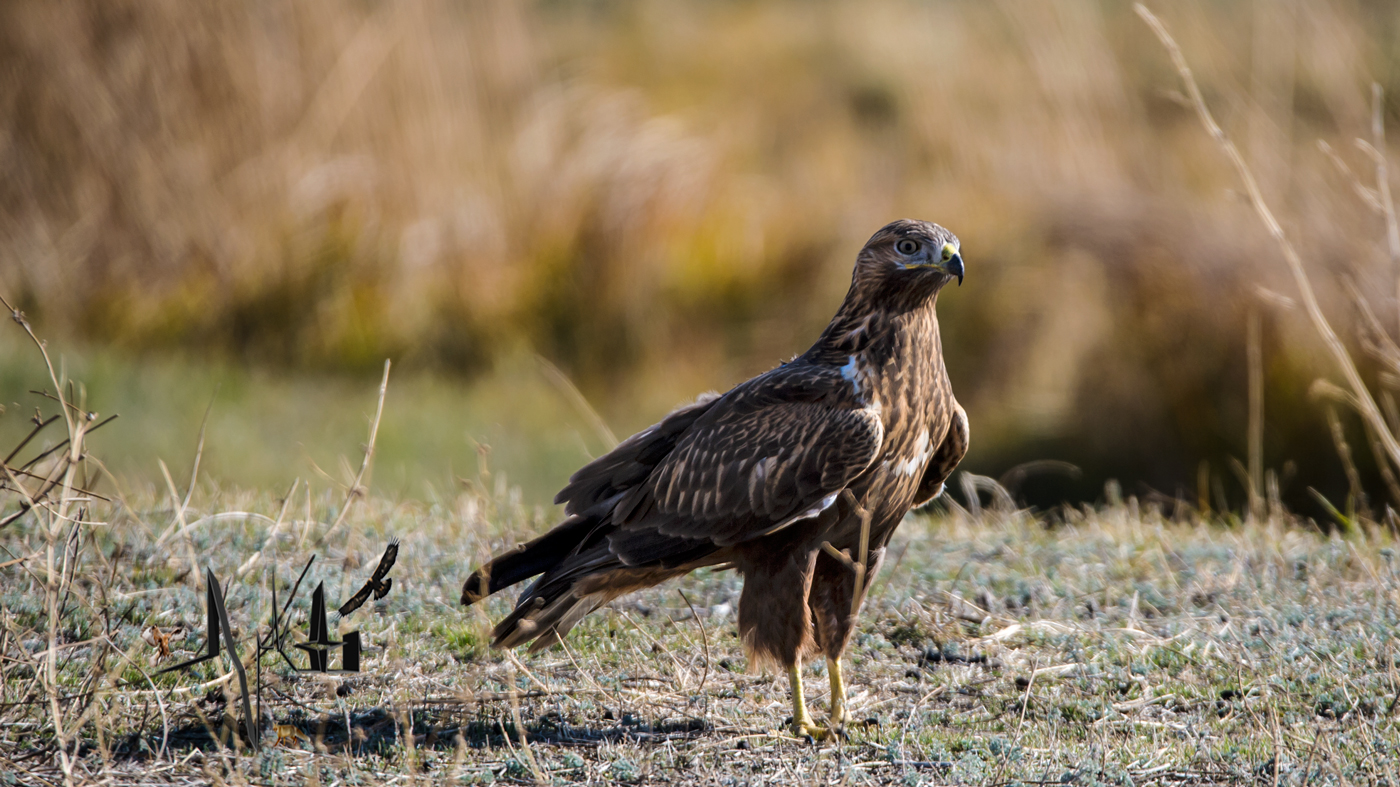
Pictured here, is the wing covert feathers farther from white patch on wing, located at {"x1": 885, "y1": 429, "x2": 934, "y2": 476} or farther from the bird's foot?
the bird's foot

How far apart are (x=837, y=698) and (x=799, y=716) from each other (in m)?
0.12

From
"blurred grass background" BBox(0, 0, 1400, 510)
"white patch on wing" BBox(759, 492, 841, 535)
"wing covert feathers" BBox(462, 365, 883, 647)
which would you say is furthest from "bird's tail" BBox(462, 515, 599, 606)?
"blurred grass background" BBox(0, 0, 1400, 510)

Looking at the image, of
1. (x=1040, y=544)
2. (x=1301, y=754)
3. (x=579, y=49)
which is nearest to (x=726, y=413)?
(x=1301, y=754)

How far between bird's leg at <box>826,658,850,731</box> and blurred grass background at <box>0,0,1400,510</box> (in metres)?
4.68

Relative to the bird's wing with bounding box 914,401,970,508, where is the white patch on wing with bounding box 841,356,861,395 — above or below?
above

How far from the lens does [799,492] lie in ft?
11.0

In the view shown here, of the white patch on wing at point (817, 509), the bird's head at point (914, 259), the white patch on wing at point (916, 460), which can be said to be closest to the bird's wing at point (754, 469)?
the white patch on wing at point (817, 509)

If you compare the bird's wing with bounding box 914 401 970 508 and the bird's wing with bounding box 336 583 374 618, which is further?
the bird's wing with bounding box 914 401 970 508

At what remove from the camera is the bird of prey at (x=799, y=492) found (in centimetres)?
338

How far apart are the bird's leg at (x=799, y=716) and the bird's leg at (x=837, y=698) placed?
0.04 m

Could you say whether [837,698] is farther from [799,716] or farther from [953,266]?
[953,266]

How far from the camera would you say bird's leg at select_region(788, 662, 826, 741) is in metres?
3.43

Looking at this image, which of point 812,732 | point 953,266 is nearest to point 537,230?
point 953,266

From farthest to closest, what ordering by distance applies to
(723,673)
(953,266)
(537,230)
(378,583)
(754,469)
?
1. (537,230)
2. (723,673)
3. (953,266)
4. (754,469)
5. (378,583)
